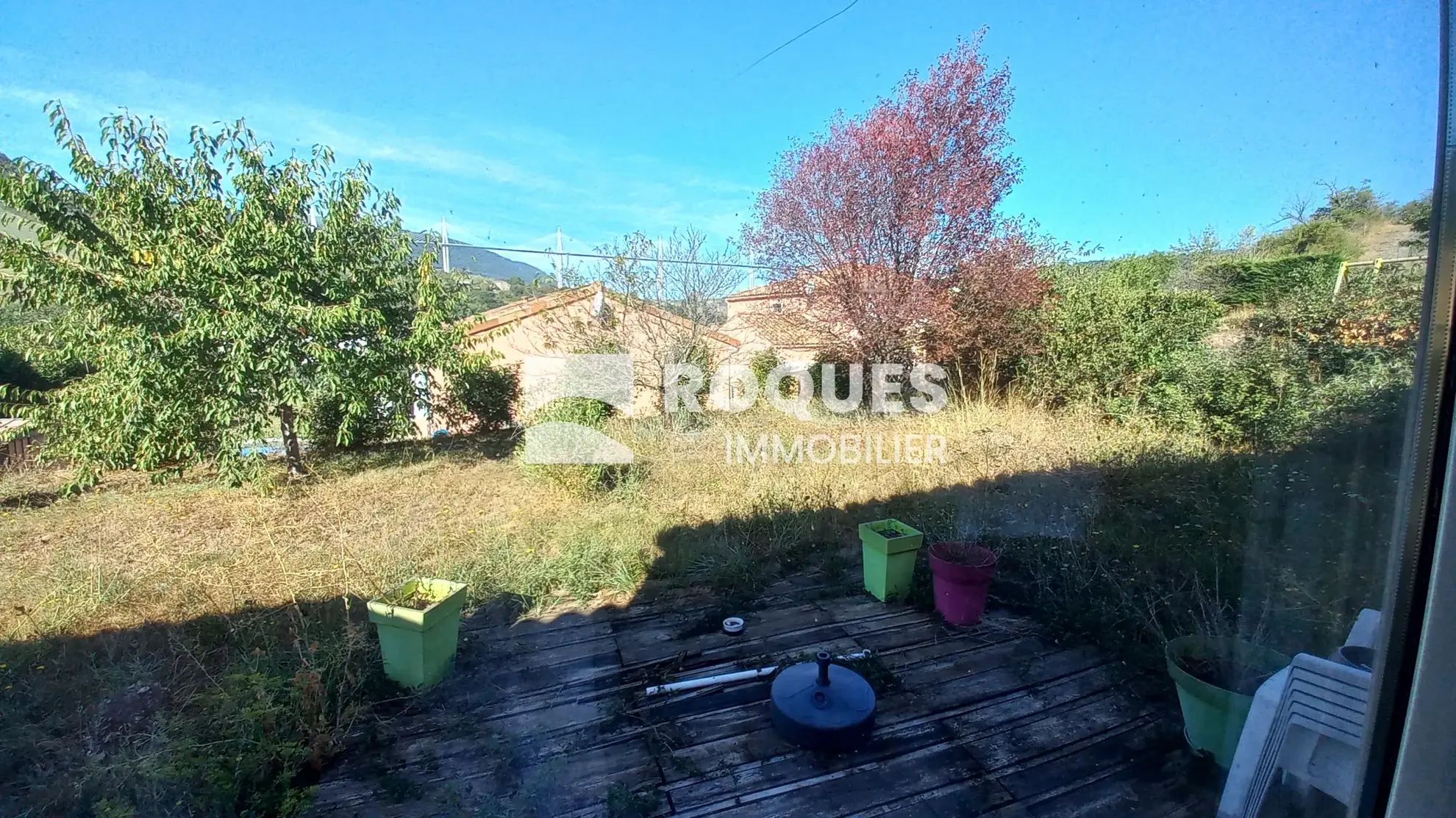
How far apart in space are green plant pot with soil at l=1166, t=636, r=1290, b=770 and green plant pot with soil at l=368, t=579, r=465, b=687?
2581 mm

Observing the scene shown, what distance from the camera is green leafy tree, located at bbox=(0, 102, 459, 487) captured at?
397 cm

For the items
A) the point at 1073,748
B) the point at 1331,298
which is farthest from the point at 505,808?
the point at 1331,298

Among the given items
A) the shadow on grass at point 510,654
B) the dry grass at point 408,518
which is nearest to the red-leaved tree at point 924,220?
the dry grass at point 408,518

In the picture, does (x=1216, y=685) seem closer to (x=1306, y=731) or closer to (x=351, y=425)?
(x=1306, y=731)

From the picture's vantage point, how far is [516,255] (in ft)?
27.2

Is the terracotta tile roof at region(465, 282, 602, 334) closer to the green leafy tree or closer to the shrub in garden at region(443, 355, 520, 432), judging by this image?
the shrub in garden at region(443, 355, 520, 432)

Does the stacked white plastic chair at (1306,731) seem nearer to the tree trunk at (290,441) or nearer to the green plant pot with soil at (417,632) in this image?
the green plant pot with soil at (417,632)

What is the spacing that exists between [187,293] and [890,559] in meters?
5.47

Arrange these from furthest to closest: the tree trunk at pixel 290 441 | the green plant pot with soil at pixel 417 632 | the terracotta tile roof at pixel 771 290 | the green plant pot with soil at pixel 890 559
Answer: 1. the terracotta tile roof at pixel 771 290
2. the tree trunk at pixel 290 441
3. the green plant pot with soil at pixel 890 559
4. the green plant pot with soil at pixel 417 632

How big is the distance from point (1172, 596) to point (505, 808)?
9.20 ft

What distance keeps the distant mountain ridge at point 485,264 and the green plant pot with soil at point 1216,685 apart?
610 cm

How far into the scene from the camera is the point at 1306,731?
3.20 feet

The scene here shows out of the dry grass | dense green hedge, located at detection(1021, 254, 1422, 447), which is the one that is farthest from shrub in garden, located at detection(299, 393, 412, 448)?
dense green hedge, located at detection(1021, 254, 1422, 447)

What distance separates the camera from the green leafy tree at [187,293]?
3.97 meters
